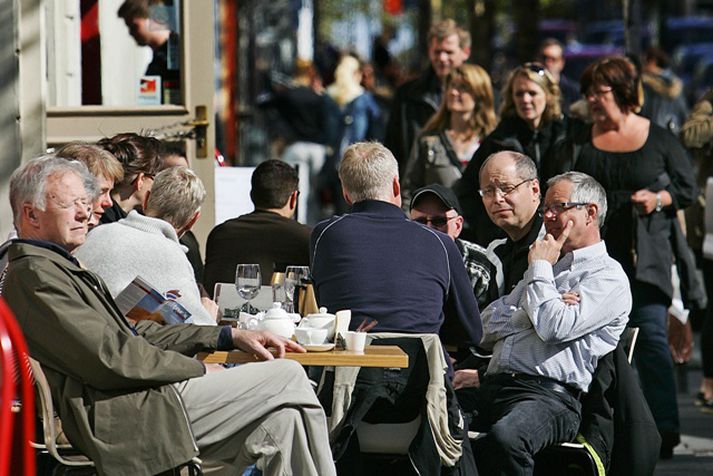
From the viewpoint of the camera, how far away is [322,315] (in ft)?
18.6

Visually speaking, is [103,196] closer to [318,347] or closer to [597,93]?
[318,347]

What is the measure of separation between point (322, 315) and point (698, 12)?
125 ft

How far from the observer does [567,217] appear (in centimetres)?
639

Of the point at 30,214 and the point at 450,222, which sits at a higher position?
the point at 30,214

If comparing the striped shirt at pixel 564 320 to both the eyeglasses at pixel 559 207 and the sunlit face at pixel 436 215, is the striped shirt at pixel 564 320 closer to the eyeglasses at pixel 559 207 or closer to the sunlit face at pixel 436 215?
the eyeglasses at pixel 559 207

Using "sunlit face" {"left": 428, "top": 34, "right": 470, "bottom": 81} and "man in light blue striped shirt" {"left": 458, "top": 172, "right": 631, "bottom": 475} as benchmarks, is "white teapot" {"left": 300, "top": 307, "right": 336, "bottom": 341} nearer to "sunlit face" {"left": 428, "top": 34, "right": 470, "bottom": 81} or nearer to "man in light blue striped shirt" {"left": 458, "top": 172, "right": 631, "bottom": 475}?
"man in light blue striped shirt" {"left": 458, "top": 172, "right": 631, "bottom": 475}

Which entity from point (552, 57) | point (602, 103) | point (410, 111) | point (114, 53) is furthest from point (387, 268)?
point (552, 57)

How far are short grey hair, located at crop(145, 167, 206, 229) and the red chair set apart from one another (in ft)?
3.59

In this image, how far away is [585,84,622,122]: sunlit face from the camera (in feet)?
27.1

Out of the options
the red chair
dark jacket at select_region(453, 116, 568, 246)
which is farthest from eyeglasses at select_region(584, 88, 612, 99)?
the red chair

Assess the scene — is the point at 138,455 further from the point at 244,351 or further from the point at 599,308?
the point at 599,308

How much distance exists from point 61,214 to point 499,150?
3737 mm

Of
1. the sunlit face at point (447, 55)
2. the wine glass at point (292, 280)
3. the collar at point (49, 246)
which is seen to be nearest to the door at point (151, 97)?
the sunlit face at point (447, 55)

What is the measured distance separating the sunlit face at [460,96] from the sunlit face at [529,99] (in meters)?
0.46
